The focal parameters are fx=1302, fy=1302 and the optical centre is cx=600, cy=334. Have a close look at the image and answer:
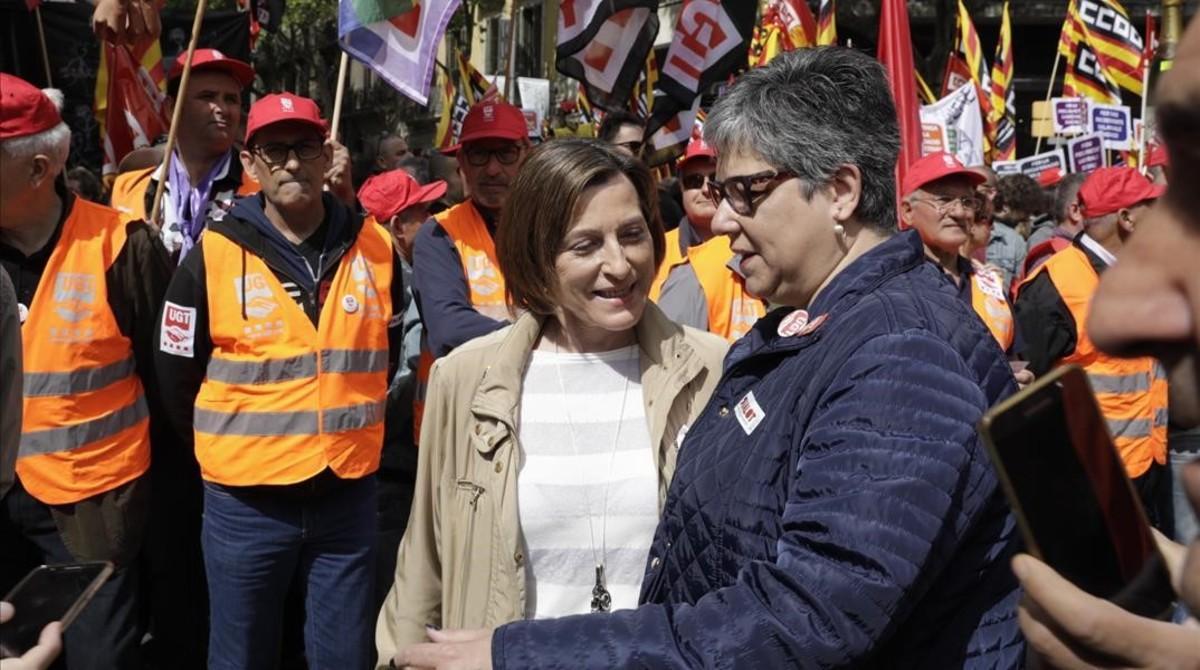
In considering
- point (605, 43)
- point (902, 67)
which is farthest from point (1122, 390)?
point (605, 43)

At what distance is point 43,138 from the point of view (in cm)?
403

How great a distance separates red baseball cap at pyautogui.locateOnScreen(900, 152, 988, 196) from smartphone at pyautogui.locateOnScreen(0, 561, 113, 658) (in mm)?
4725

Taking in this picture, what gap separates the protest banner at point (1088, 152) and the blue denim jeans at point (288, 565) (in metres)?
10.1

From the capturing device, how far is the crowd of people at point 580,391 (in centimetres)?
179

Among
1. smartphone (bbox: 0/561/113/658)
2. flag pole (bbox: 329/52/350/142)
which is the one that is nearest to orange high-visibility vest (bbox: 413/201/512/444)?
flag pole (bbox: 329/52/350/142)

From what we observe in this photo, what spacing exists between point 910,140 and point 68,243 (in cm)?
366

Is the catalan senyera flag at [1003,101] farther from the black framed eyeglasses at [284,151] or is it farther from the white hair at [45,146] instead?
the white hair at [45,146]

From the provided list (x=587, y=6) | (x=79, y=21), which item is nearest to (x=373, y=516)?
(x=587, y=6)

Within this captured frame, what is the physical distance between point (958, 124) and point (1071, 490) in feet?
33.9

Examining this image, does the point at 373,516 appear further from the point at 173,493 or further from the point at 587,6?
the point at 587,6

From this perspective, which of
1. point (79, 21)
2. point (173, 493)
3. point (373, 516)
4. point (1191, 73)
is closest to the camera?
point (1191, 73)

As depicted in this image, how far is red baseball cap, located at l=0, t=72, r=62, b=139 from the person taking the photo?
12.7 ft

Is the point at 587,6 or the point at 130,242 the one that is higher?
the point at 587,6

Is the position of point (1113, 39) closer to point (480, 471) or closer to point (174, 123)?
point (174, 123)
